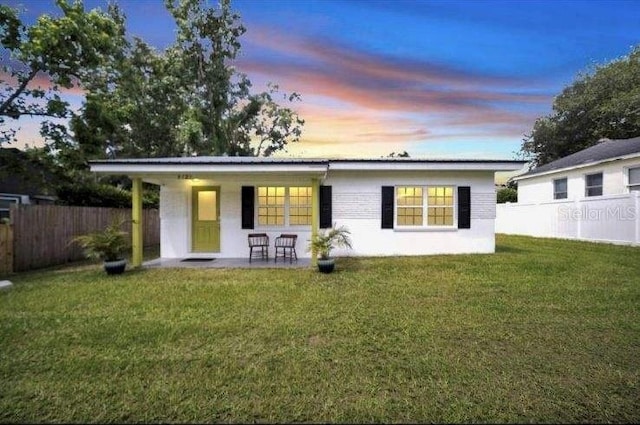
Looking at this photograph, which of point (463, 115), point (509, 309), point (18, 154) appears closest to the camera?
point (509, 309)

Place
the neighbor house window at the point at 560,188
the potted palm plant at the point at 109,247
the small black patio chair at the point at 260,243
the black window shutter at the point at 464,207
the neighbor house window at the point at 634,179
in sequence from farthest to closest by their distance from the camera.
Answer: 1. the neighbor house window at the point at 560,188
2. the neighbor house window at the point at 634,179
3. the black window shutter at the point at 464,207
4. the small black patio chair at the point at 260,243
5. the potted palm plant at the point at 109,247

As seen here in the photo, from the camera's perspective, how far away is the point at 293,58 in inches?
543

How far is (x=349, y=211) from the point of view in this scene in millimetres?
11148

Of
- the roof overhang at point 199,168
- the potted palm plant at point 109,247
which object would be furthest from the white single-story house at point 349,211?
the potted palm plant at point 109,247

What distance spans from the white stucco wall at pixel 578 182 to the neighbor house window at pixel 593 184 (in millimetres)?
152

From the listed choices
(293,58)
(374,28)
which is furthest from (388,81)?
(293,58)

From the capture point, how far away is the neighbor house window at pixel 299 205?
1123 cm

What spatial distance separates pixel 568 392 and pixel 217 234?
998 cm

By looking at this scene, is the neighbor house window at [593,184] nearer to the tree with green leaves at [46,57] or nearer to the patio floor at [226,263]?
the patio floor at [226,263]

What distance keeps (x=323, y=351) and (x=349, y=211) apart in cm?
742

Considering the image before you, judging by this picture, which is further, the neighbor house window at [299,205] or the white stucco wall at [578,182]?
the white stucco wall at [578,182]

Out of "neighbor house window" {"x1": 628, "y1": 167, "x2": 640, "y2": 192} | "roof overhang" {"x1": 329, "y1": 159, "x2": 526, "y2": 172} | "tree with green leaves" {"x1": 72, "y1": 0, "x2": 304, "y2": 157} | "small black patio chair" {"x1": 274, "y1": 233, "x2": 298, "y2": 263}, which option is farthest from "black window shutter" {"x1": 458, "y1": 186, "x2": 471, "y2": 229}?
"tree with green leaves" {"x1": 72, "y1": 0, "x2": 304, "y2": 157}

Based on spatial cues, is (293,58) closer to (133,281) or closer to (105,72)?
(133,281)
